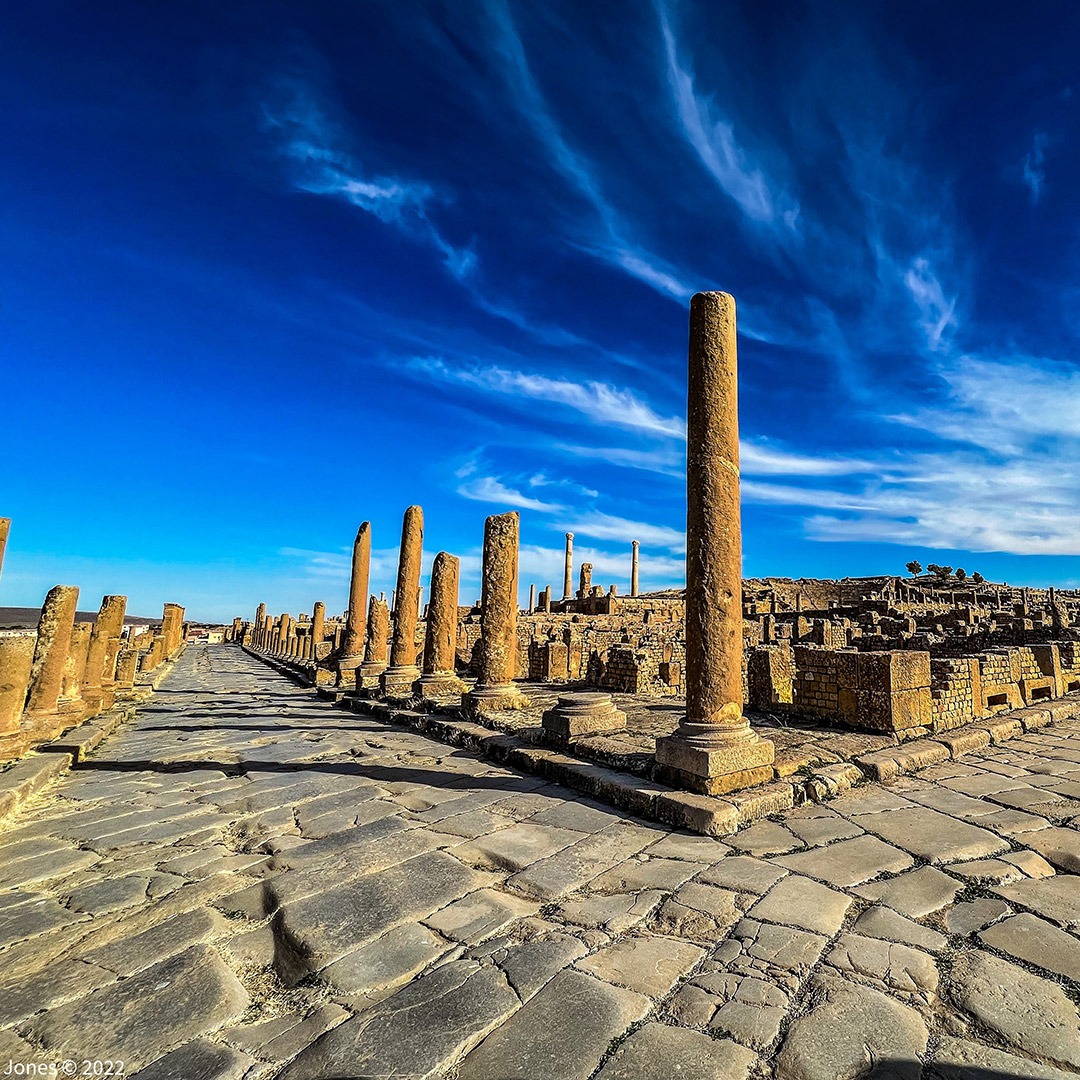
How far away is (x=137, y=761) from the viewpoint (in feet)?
23.2

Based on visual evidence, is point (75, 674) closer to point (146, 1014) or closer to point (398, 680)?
point (398, 680)

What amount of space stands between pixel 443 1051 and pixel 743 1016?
3.59ft

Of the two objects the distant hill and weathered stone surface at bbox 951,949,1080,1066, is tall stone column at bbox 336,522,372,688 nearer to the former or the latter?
the distant hill

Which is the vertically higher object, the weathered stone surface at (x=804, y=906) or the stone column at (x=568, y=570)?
the stone column at (x=568, y=570)

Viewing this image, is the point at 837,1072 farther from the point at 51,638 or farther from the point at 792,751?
the point at 51,638

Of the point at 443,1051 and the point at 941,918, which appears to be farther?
the point at 941,918

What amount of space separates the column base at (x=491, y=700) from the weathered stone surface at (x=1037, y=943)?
21.4ft

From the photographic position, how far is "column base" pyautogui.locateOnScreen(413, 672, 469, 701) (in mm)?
10477

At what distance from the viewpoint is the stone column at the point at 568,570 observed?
51.3m

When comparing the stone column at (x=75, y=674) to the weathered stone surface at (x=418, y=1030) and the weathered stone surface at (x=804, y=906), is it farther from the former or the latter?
the weathered stone surface at (x=804, y=906)

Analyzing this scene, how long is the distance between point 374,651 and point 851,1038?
13.6 m

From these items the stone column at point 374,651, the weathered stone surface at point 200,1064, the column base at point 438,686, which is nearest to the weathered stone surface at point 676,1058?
the weathered stone surface at point 200,1064

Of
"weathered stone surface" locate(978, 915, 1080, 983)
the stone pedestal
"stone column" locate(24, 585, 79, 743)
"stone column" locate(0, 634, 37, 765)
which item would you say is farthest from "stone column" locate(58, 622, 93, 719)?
"weathered stone surface" locate(978, 915, 1080, 983)

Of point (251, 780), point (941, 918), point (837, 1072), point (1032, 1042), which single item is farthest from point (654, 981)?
point (251, 780)
